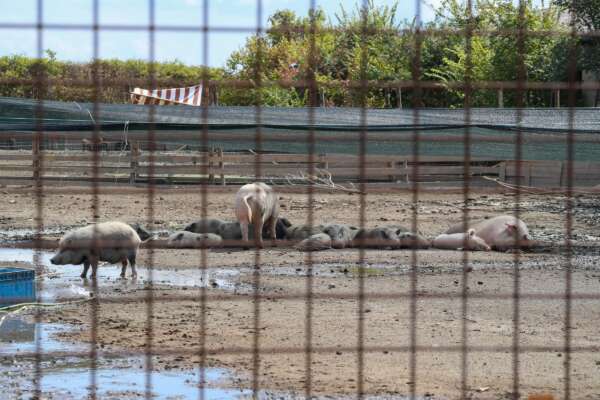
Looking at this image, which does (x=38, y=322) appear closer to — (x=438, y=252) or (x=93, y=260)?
(x=93, y=260)

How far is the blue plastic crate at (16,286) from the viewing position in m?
8.02

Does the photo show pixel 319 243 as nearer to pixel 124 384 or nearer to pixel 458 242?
pixel 458 242

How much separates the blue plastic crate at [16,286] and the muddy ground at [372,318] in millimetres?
321

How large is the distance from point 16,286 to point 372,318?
266cm

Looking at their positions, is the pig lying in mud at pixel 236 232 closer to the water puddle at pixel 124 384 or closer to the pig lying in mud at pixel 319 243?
the pig lying in mud at pixel 319 243

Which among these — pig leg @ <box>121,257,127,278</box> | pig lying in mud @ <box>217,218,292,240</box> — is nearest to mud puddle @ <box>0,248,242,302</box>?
pig leg @ <box>121,257,127,278</box>

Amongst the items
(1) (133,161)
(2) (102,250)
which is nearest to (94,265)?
(2) (102,250)

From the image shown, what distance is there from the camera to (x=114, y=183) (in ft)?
55.1

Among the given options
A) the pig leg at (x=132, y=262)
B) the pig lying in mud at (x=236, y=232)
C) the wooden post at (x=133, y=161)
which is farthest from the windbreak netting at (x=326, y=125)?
the wooden post at (x=133, y=161)

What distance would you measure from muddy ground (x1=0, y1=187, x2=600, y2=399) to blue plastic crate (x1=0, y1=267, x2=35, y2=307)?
32cm

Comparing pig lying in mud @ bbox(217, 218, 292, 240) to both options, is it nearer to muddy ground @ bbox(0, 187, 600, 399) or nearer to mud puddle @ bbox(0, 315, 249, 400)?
muddy ground @ bbox(0, 187, 600, 399)

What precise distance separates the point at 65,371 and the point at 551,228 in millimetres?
9632

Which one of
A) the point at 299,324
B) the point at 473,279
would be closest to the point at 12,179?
the point at 473,279

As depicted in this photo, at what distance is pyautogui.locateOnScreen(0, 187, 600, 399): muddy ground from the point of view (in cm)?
577
